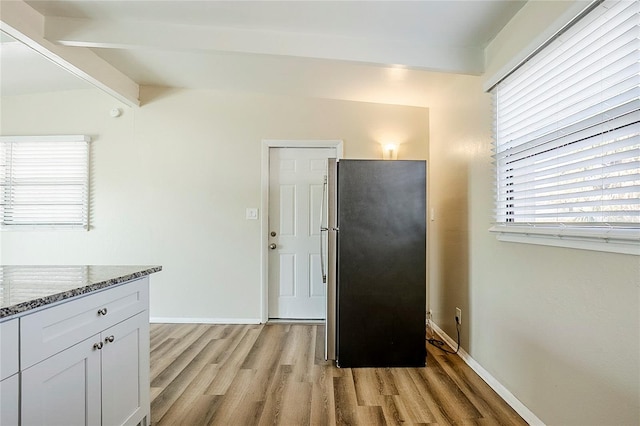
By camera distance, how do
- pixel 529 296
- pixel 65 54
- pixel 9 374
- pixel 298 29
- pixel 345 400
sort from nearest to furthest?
pixel 9 374
pixel 529 296
pixel 345 400
pixel 298 29
pixel 65 54

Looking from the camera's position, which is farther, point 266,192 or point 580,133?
point 266,192

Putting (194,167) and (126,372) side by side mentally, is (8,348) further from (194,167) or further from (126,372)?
(194,167)

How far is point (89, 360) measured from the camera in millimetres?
1283

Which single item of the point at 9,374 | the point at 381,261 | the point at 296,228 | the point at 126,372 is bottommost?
the point at 126,372

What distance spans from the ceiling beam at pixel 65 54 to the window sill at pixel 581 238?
3.25 meters

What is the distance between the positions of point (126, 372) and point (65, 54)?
240cm

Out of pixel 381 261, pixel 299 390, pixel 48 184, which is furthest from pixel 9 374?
pixel 48 184

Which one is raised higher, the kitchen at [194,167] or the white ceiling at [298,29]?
the white ceiling at [298,29]

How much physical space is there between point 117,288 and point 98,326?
0.58ft

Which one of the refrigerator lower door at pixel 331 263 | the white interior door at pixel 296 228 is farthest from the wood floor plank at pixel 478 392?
the white interior door at pixel 296 228

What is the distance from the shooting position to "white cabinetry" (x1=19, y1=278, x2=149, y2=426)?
3.47 ft

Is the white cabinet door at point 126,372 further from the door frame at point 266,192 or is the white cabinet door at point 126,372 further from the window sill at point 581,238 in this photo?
the window sill at point 581,238

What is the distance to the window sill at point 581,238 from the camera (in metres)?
1.19

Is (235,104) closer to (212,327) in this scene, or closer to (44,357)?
(212,327)
